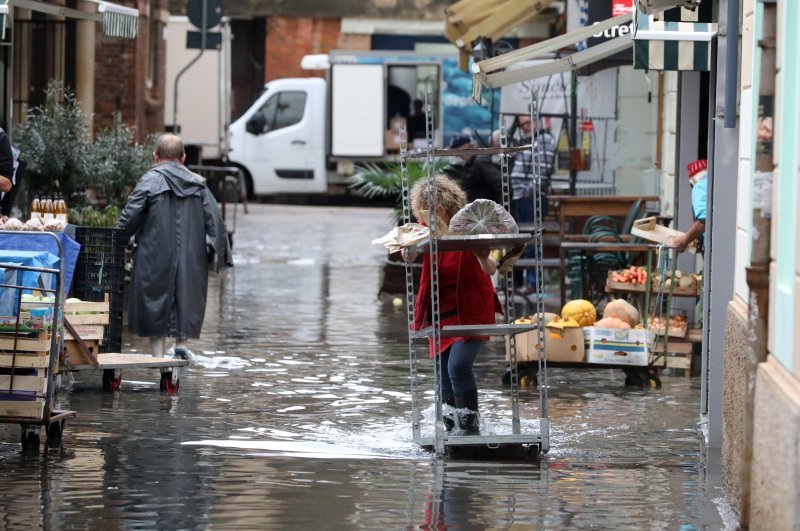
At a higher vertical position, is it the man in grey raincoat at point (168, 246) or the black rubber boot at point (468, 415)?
the man in grey raincoat at point (168, 246)

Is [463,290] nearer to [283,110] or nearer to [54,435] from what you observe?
[54,435]

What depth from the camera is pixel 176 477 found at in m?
7.95

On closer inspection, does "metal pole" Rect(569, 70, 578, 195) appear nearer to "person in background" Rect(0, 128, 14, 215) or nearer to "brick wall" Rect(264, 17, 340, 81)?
"person in background" Rect(0, 128, 14, 215)

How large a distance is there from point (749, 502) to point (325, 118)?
84.9 feet

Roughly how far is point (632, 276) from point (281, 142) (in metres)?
19.6

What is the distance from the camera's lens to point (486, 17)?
18.8 metres

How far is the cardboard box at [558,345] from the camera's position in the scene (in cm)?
1139

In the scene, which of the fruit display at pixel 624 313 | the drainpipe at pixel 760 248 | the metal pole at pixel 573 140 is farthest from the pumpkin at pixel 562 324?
the metal pole at pixel 573 140

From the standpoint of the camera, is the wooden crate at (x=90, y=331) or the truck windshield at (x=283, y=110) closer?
the wooden crate at (x=90, y=331)

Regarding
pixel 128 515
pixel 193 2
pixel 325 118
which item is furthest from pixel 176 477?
pixel 325 118

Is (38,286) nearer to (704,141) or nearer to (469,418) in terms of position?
(469,418)

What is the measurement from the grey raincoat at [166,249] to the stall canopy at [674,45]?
338cm

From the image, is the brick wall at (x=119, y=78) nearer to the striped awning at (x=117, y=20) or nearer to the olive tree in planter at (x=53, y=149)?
the olive tree in planter at (x=53, y=149)

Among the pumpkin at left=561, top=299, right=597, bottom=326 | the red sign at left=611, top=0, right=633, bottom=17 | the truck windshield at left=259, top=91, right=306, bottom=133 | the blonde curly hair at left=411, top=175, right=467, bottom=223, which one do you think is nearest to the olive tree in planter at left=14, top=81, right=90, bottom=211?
the red sign at left=611, top=0, right=633, bottom=17
